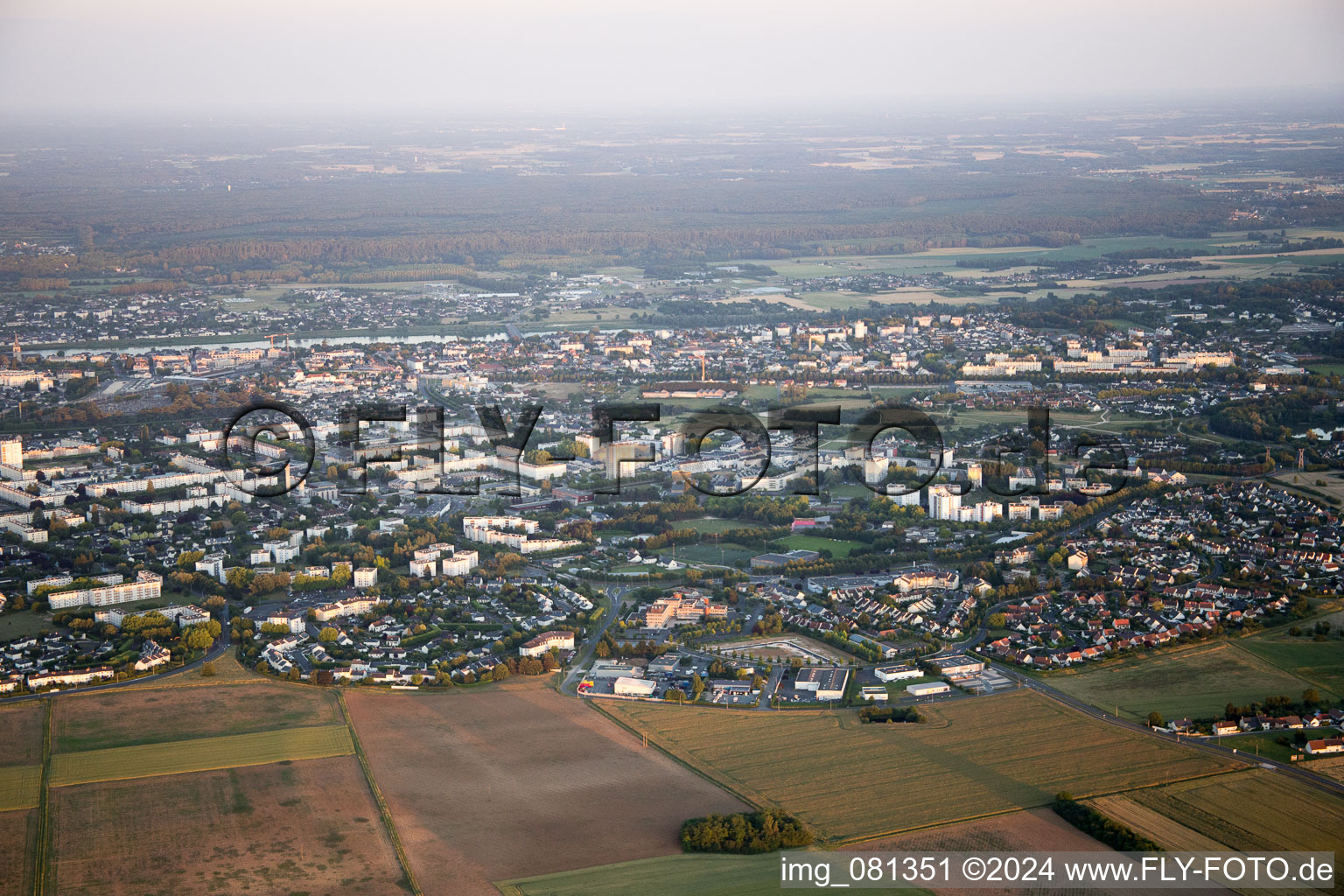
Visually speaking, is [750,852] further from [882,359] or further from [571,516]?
[882,359]

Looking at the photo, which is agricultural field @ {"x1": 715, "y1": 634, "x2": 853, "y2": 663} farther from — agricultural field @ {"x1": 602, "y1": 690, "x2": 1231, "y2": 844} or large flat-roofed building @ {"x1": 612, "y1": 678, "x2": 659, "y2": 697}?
agricultural field @ {"x1": 602, "y1": 690, "x2": 1231, "y2": 844}

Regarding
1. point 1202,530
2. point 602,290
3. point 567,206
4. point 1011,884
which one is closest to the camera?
point 1011,884

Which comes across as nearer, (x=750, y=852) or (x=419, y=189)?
(x=750, y=852)

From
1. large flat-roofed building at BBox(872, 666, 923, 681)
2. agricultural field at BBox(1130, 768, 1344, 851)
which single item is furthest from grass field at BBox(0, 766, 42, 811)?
agricultural field at BBox(1130, 768, 1344, 851)

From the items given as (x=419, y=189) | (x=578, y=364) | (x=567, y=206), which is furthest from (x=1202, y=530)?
(x=419, y=189)

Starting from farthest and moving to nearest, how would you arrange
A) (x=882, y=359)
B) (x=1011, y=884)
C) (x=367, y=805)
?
(x=882, y=359) → (x=367, y=805) → (x=1011, y=884)

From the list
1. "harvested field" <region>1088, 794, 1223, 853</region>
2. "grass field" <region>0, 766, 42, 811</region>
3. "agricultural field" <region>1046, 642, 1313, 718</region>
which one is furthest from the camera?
"agricultural field" <region>1046, 642, 1313, 718</region>

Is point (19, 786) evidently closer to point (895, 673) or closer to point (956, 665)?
point (895, 673)

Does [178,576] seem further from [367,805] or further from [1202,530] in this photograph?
[1202,530]
